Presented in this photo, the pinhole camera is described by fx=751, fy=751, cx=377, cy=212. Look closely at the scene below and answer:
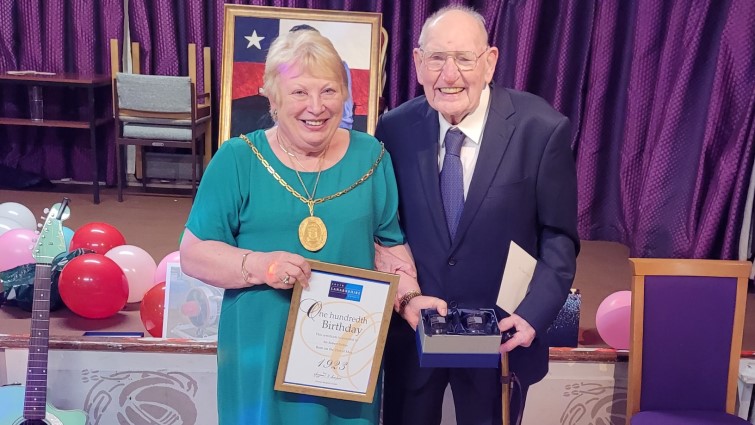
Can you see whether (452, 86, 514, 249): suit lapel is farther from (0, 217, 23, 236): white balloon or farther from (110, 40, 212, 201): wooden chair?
(110, 40, 212, 201): wooden chair

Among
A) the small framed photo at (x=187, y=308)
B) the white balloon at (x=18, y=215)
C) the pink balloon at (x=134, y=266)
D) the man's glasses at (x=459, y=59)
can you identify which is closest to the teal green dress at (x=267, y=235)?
the man's glasses at (x=459, y=59)

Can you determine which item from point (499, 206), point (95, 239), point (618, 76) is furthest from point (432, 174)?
point (618, 76)

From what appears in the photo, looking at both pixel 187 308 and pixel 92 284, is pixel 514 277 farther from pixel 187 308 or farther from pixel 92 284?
pixel 92 284

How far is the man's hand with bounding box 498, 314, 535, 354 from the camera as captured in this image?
1.63 metres

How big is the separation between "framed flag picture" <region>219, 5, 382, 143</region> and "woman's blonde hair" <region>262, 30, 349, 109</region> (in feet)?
7.10

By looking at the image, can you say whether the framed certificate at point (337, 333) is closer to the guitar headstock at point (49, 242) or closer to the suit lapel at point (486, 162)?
the suit lapel at point (486, 162)

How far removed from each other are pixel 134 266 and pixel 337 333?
2.11 m

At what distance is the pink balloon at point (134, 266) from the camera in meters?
3.39

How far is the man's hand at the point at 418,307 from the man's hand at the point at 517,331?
14 cm

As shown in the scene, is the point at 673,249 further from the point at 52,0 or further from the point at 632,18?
the point at 52,0

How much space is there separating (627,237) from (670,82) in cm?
108

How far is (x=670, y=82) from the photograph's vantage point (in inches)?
171

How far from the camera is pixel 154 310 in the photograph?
2924mm

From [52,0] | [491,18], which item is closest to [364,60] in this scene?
[491,18]
